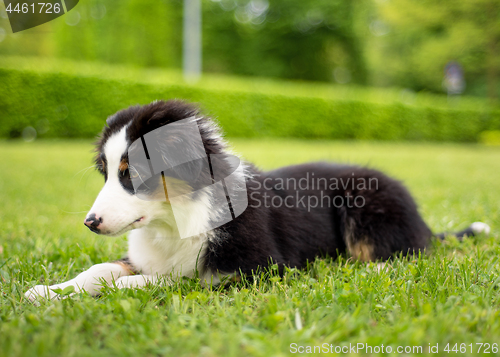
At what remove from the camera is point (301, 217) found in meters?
3.01

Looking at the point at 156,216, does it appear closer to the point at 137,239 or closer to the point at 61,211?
the point at 137,239

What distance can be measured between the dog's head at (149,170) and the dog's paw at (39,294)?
506mm

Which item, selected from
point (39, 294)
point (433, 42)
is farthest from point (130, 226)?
point (433, 42)

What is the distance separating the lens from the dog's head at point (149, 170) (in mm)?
2180

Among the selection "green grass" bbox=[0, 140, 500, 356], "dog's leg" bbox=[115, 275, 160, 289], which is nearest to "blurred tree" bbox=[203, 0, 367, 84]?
"green grass" bbox=[0, 140, 500, 356]

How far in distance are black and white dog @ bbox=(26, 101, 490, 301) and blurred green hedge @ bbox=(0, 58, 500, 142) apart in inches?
394

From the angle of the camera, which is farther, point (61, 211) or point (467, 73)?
point (467, 73)

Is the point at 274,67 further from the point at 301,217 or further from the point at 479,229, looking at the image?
the point at 301,217

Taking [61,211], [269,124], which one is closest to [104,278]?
[61,211]

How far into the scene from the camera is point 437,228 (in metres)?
4.28

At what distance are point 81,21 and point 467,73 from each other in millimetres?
32124

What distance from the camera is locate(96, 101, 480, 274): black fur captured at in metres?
2.44

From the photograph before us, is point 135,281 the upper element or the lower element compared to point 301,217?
lower

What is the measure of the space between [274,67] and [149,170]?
1225 inches
